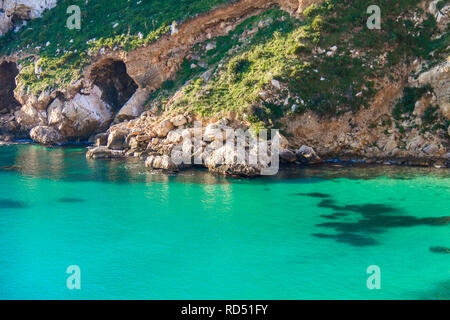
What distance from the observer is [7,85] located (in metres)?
68.9

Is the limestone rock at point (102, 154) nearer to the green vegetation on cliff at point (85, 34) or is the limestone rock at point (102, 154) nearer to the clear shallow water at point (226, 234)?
the clear shallow water at point (226, 234)

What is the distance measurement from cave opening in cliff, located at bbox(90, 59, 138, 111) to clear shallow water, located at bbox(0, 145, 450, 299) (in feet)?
71.5

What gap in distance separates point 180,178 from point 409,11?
30802 mm

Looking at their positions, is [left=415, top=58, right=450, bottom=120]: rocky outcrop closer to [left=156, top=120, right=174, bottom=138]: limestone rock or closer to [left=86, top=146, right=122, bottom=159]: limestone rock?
[left=156, top=120, right=174, bottom=138]: limestone rock

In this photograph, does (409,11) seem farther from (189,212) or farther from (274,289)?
(274,289)

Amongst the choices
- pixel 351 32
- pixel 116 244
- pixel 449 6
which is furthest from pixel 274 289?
pixel 449 6

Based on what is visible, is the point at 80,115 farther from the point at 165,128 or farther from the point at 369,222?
→ the point at 369,222

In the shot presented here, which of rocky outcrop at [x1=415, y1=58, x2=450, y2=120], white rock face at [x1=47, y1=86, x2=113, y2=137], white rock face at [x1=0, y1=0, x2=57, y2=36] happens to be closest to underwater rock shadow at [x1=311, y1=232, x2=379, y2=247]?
rocky outcrop at [x1=415, y1=58, x2=450, y2=120]

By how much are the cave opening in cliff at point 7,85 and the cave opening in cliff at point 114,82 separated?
1958 centimetres

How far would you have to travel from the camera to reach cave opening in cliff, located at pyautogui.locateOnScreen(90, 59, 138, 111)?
57.7 meters

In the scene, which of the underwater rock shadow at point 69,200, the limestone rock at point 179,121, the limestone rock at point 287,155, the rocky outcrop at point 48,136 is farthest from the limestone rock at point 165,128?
the rocky outcrop at point 48,136

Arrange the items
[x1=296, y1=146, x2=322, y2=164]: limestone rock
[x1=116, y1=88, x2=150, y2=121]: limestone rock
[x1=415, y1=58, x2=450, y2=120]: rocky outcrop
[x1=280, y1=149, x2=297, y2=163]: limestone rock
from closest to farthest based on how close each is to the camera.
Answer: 1. [x1=415, y1=58, x2=450, y2=120]: rocky outcrop
2. [x1=280, y1=149, x2=297, y2=163]: limestone rock
3. [x1=296, y1=146, x2=322, y2=164]: limestone rock
4. [x1=116, y1=88, x2=150, y2=121]: limestone rock

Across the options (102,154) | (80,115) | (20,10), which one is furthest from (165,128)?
(20,10)
